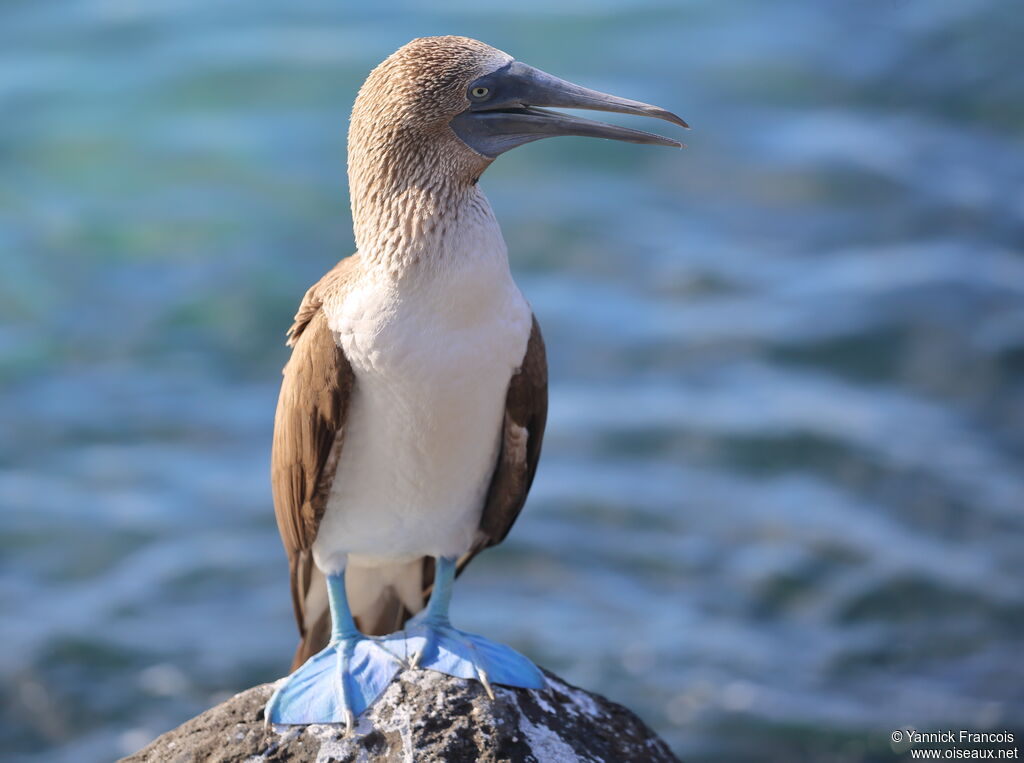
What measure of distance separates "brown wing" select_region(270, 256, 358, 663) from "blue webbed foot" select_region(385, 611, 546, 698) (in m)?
0.56

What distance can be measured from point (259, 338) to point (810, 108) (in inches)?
292

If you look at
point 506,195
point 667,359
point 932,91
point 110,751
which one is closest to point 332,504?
point 110,751

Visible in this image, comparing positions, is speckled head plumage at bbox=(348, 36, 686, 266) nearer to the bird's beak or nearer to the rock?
the bird's beak

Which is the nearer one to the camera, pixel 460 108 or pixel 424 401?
pixel 460 108

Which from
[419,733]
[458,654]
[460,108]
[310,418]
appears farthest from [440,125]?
[419,733]

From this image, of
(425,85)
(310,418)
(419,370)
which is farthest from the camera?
(310,418)

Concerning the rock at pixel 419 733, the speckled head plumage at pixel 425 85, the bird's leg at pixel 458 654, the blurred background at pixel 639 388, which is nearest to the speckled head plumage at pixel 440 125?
the speckled head plumage at pixel 425 85

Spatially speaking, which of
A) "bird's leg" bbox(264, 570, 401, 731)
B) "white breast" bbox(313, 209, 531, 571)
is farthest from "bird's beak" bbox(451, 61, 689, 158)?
"bird's leg" bbox(264, 570, 401, 731)

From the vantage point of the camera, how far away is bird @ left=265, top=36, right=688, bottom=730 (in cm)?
476

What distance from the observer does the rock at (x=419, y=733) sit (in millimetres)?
4887

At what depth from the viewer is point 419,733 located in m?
4.90

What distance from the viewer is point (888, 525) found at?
12359mm

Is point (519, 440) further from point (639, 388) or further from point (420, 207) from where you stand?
point (639, 388)

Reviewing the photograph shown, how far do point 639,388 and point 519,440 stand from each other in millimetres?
8935
